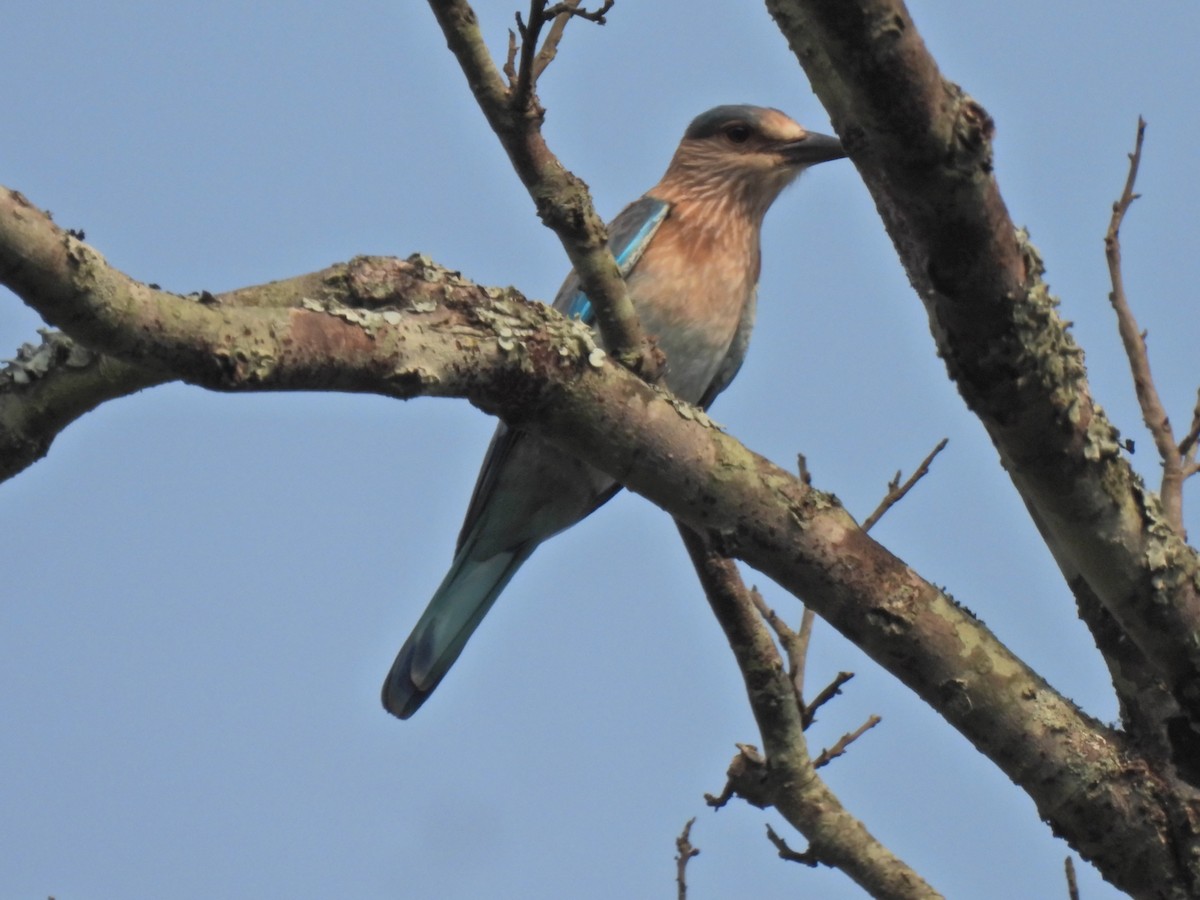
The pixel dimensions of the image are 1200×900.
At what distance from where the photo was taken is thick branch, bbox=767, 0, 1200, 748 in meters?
2.04

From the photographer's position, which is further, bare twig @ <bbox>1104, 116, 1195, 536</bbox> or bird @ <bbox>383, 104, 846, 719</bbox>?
bird @ <bbox>383, 104, 846, 719</bbox>

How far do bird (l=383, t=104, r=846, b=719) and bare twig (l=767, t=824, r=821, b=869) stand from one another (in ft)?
4.82

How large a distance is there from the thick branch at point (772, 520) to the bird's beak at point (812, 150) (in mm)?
3230

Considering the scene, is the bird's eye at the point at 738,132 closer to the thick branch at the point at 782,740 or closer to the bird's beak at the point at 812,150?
the bird's beak at the point at 812,150

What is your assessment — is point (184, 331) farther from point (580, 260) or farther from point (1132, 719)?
point (1132, 719)

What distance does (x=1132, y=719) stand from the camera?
2.95 m

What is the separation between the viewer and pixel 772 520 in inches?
108

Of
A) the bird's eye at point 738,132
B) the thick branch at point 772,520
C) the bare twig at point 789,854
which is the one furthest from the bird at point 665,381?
the thick branch at point 772,520

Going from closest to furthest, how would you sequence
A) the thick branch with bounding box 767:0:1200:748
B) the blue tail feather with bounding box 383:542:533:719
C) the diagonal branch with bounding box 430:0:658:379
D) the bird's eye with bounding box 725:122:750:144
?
the thick branch with bounding box 767:0:1200:748, the diagonal branch with bounding box 430:0:658:379, the blue tail feather with bounding box 383:542:533:719, the bird's eye with bounding box 725:122:750:144

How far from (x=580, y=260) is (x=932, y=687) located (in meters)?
1.16

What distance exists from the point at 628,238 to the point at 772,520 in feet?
9.27

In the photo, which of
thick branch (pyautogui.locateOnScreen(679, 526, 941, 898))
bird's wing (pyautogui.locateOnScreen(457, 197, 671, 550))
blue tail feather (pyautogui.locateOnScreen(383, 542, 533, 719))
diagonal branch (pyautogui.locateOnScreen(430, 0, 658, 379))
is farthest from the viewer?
blue tail feather (pyautogui.locateOnScreen(383, 542, 533, 719))

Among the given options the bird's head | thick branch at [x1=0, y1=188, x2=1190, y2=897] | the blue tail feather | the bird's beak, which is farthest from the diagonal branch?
the bird's beak

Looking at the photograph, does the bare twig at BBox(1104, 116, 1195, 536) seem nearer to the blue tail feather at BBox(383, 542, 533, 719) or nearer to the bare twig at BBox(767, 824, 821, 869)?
the bare twig at BBox(767, 824, 821, 869)
